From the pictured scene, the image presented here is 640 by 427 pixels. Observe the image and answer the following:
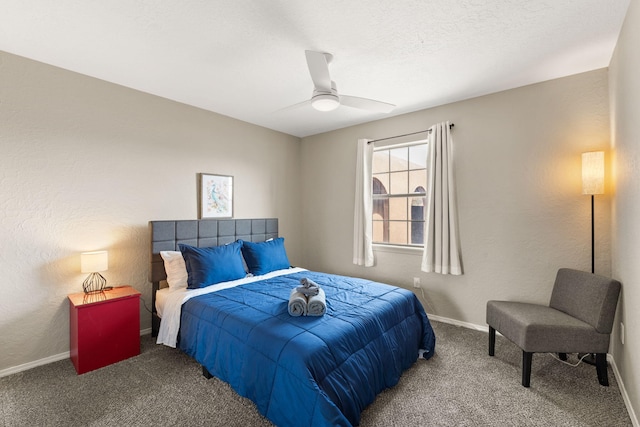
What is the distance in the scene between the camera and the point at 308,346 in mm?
1716

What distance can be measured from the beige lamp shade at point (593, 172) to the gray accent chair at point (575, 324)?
72cm

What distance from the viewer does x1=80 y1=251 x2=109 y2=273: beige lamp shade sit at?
252 cm

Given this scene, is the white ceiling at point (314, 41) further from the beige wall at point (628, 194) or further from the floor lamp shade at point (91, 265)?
the floor lamp shade at point (91, 265)

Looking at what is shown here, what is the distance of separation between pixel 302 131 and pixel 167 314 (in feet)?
10.4

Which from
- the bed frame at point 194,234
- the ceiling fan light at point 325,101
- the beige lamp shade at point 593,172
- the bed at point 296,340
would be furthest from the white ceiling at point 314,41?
the bed at point 296,340

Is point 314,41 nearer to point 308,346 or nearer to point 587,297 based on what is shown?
point 308,346

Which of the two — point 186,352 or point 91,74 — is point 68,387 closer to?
point 186,352

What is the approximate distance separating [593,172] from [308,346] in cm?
273

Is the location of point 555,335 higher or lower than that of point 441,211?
lower

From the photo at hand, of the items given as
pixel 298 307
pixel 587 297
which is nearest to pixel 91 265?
pixel 298 307

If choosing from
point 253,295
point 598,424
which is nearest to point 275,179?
point 253,295

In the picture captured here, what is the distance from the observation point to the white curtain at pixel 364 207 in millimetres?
4031

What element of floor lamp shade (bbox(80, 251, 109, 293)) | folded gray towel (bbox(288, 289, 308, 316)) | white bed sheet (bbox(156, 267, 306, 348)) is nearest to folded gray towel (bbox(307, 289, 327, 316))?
folded gray towel (bbox(288, 289, 308, 316))

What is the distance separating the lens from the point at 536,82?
9.33 feet
